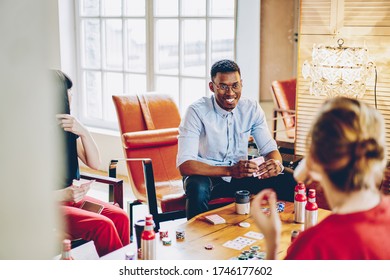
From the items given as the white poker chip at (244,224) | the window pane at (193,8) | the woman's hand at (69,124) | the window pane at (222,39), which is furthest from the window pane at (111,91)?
the white poker chip at (244,224)

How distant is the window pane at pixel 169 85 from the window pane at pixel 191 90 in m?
0.07

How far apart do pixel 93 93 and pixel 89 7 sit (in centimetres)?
83

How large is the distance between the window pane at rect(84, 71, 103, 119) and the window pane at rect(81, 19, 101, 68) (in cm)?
10

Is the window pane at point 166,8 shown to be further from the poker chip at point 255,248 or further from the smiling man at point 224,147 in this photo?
the poker chip at point 255,248

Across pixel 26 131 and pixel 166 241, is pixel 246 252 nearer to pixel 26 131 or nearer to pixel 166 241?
pixel 166 241

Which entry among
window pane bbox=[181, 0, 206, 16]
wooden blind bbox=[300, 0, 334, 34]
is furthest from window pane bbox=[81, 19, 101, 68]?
wooden blind bbox=[300, 0, 334, 34]

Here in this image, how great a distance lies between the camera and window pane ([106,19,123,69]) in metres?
4.94

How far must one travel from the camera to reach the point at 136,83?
16.2 ft

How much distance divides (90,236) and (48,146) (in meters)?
1.80

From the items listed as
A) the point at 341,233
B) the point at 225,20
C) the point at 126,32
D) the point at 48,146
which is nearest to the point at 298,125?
the point at 225,20

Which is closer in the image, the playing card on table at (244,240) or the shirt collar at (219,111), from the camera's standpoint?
the playing card on table at (244,240)

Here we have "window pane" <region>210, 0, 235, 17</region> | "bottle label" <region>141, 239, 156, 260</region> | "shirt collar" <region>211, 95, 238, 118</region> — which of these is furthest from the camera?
"window pane" <region>210, 0, 235, 17</region>

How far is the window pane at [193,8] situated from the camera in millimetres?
4336

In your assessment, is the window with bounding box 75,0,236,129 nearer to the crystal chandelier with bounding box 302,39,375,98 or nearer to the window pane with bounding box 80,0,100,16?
the window pane with bounding box 80,0,100,16
